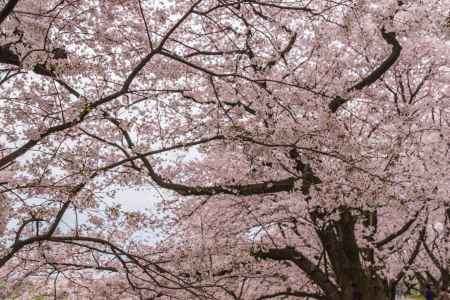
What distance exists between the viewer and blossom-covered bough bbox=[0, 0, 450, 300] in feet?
18.4

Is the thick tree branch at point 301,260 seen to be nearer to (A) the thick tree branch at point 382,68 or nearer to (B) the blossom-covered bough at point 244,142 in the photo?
(B) the blossom-covered bough at point 244,142

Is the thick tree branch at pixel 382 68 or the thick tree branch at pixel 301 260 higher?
the thick tree branch at pixel 382 68

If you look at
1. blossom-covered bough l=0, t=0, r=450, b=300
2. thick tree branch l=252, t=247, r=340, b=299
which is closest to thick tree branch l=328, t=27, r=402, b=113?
blossom-covered bough l=0, t=0, r=450, b=300

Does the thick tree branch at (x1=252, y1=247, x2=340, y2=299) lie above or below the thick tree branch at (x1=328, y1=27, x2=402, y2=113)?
below

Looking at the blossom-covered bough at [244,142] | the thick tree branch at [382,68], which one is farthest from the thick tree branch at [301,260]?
the thick tree branch at [382,68]

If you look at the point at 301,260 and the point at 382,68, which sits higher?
the point at 382,68

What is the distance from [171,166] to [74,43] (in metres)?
4.83

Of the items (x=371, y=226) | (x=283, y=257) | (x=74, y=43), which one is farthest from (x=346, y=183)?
(x=74, y=43)

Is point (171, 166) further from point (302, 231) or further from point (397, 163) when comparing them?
point (397, 163)

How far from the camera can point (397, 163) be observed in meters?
10.0

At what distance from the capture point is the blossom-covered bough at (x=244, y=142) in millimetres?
5621

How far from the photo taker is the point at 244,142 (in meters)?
5.51

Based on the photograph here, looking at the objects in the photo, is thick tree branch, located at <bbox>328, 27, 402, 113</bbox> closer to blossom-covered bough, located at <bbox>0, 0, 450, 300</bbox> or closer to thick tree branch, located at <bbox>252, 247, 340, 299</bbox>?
blossom-covered bough, located at <bbox>0, 0, 450, 300</bbox>

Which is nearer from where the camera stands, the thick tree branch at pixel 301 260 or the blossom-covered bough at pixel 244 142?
the blossom-covered bough at pixel 244 142
